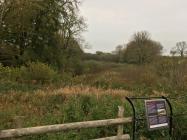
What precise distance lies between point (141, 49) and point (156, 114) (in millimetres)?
56449

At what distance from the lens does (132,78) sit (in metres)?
38.5

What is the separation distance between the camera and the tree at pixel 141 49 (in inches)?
2512

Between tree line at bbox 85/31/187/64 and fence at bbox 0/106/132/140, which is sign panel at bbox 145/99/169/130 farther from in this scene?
tree line at bbox 85/31/187/64

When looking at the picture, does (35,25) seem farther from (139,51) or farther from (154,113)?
(154,113)

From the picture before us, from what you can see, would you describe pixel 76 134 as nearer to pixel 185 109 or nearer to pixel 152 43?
pixel 185 109

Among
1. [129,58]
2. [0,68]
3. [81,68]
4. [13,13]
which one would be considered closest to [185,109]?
[0,68]

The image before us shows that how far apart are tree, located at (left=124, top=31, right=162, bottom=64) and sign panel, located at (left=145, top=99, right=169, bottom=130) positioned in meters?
52.3

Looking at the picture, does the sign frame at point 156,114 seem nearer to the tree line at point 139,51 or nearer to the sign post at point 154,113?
the sign post at point 154,113

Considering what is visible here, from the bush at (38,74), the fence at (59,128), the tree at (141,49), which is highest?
the tree at (141,49)

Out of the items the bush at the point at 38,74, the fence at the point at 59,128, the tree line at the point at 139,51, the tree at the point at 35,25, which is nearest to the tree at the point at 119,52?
the tree line at the point at 139,51

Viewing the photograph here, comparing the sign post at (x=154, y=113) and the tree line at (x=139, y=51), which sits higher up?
the tree line at (x=139, y=51)

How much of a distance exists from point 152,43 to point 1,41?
29.1 metres

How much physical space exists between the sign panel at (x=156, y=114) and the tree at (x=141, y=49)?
52.3m

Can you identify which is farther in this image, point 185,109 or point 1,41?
point 1,41
